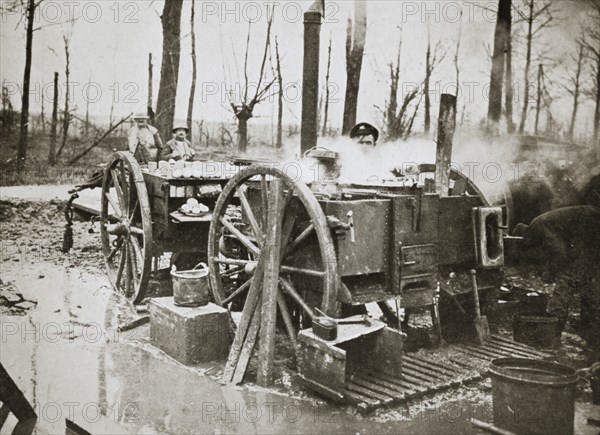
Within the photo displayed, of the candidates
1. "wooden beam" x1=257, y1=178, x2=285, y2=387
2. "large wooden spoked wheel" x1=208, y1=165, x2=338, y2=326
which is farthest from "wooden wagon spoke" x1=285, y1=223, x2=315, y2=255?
"wooden beam" x1=257, y1=178, x2=285, y2=387

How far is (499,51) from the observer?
1021cm

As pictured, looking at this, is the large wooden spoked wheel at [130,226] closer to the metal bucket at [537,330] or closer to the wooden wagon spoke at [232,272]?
the wooden wagon spoke at [232,272]

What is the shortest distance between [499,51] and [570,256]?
13.7ft

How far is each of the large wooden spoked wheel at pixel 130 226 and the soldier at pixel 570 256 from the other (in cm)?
501

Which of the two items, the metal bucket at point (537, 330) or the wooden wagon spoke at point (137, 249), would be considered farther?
the wooden wagon spoke at point (137, 249)

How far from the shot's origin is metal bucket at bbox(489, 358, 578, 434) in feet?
12.8

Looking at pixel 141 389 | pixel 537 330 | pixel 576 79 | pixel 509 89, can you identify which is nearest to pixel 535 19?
pixel 576 79

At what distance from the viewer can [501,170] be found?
10680mm

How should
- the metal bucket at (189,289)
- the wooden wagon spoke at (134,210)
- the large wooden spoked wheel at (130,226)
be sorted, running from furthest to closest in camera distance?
the wooden wagon spoke at (134,210)
the large wooden spoked wheel at (130,226)
the metal bucket at (189,289)

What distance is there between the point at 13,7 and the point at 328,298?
576 centimetres

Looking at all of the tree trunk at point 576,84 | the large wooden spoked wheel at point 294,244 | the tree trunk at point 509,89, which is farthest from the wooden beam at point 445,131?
the tree trunk at point 509,89

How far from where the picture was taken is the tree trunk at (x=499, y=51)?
9789mm

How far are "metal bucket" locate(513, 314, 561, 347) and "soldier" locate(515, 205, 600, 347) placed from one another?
0.62 feet

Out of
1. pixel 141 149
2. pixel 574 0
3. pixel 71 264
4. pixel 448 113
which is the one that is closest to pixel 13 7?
pixel 141 149
